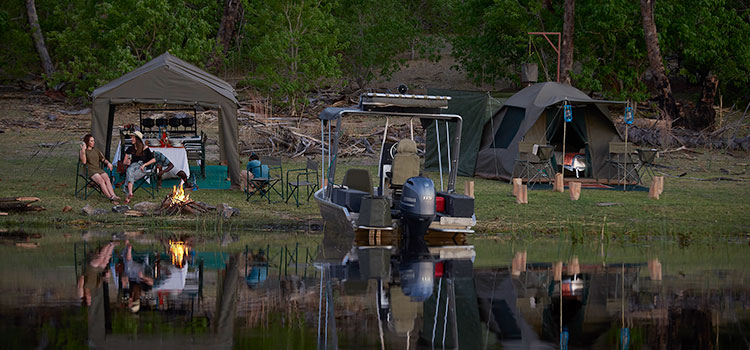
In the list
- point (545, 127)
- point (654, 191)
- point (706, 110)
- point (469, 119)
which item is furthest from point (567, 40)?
point (654, 191)

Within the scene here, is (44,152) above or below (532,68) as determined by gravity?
below

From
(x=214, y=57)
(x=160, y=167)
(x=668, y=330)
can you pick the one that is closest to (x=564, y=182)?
(x=160, y=167)

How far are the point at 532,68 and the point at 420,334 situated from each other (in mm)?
16808

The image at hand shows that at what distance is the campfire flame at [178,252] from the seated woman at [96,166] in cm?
375

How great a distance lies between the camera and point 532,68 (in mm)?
23891

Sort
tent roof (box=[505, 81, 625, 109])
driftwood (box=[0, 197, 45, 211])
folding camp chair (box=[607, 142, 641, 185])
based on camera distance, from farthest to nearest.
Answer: tent roof (box=[505, 81, 625, 109])
folding camp chair (box=[607, 142, 641, 185])
driftwood (box=[0, 197, 45, 211])

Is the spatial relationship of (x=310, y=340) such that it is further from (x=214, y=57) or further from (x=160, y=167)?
(x=214, y=57)

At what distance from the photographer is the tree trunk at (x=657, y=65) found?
27609mm

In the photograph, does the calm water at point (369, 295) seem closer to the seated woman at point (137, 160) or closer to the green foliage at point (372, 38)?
the seated woman at point (137, 160)

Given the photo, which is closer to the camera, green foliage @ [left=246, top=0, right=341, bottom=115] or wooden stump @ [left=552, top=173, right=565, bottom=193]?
wooden stump @ [left=552, top=173, right=565, bottom=193]

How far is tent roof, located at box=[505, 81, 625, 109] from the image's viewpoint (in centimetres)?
2039

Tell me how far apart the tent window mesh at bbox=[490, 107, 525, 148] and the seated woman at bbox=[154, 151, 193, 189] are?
7.68 meters

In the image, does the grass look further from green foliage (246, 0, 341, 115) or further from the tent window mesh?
green foliage (246, 0, 341, 115)

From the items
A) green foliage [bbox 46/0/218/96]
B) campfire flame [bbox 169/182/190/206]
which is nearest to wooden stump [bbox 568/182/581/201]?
campfire flame [bbox 169/182/190/206]
